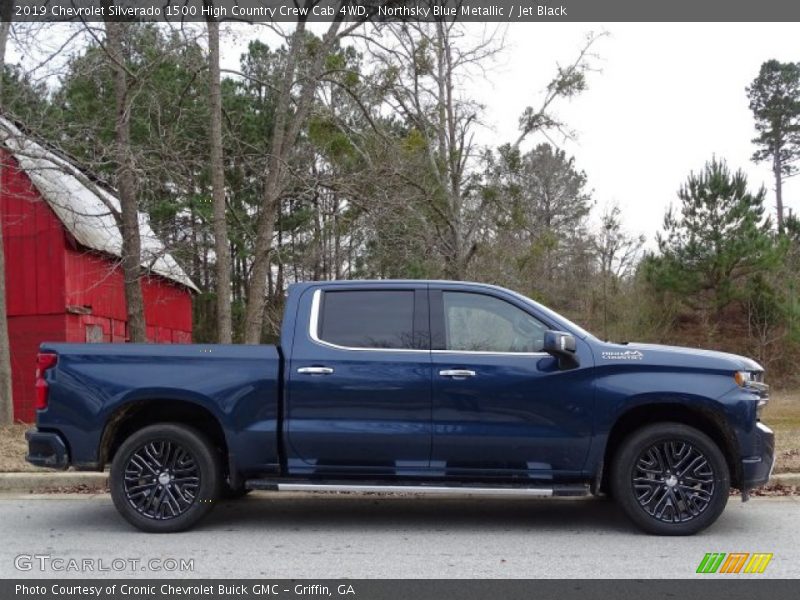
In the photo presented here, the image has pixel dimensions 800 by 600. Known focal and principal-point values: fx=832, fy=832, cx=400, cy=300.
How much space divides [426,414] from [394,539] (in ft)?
3.36

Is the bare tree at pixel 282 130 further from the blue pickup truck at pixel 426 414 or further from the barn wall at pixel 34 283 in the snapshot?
the blue pickup truck at pixel 426 414

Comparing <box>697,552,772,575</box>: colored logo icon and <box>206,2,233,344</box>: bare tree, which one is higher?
<box>206,2,233,344</box>: bare tree

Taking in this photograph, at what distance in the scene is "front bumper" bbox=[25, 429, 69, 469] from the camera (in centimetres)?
653

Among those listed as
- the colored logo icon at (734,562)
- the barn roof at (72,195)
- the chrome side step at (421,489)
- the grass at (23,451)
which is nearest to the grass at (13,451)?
the grass at (23,451)

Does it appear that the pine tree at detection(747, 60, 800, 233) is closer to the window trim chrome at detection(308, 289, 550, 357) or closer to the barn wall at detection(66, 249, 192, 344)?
the barn wall at detection(66, 249, 192, 344)

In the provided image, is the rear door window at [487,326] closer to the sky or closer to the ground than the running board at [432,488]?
closer to the sky

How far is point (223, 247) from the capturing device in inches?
569

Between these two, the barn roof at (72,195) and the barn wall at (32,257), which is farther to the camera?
the barn wall at (32,257)

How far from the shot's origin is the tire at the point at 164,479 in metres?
6.55

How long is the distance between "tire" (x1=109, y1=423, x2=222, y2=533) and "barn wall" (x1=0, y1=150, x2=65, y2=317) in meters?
12.5

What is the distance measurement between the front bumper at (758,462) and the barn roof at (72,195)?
10.5 meters

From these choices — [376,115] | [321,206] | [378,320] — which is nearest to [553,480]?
[378,320]

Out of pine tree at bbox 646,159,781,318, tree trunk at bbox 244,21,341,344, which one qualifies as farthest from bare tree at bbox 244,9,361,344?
pine tree at bbox 646,159,781,318
